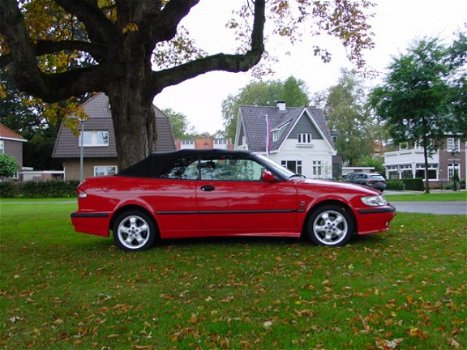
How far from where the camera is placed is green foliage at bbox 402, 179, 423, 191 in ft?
176

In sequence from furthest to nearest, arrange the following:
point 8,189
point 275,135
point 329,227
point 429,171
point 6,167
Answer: point 429,171
point 275,135
point 6,167
point 8,189
point 329,227

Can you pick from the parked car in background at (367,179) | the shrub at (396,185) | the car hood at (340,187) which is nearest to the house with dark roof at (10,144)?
the parked car in background at (367,179)

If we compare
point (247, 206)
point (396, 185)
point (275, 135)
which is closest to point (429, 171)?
point (396, 185)

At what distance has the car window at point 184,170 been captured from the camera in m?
8.16

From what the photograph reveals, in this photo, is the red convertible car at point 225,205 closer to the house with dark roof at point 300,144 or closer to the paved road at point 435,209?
the paved road at point 435,209

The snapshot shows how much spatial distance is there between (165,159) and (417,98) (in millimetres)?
27504

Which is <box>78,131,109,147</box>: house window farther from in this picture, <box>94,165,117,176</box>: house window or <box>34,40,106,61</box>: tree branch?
<box>34,40,106,61</box>: tree branch

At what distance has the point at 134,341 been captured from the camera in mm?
4316

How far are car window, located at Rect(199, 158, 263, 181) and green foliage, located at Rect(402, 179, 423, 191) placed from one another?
161 ft

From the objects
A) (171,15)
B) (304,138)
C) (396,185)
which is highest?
(304,138)

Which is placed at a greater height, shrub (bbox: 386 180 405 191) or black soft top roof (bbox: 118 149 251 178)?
black soft top roof (bbox: 118 149 251 178)

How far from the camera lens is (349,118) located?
68625mm

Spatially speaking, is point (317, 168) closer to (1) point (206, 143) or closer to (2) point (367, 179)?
(2) point (367, 179)

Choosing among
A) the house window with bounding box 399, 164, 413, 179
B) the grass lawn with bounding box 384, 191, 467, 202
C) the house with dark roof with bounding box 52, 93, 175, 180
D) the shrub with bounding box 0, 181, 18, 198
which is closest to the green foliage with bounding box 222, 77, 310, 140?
the house window with bounding box 399, 164, 413, 179
